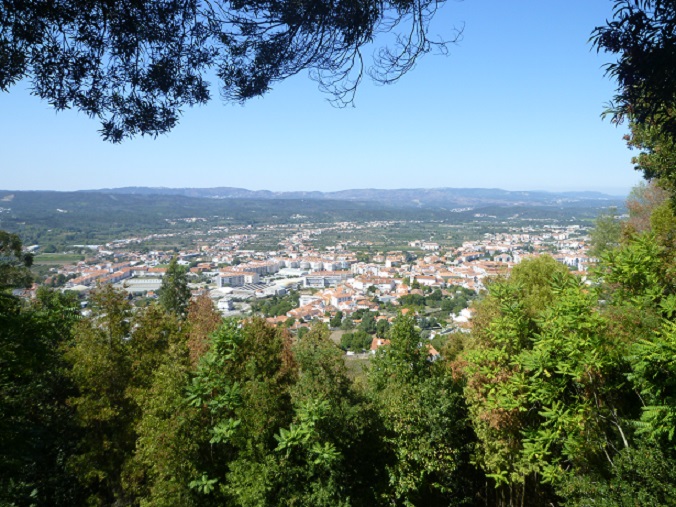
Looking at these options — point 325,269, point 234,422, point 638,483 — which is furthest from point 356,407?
point 325,269

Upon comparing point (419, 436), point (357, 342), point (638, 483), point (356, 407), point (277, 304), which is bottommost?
point (277, 304)

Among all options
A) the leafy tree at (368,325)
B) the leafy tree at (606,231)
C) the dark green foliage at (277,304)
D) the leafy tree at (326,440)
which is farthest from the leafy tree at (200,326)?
the dark green foliage at (277,304)

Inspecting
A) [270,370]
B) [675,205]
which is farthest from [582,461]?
[270,370]

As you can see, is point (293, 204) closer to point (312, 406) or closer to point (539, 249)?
point (539, 249)

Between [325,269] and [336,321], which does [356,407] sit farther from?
[325,269]

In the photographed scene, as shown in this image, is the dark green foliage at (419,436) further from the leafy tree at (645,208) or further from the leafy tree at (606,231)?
the leafy tree at (606,231)

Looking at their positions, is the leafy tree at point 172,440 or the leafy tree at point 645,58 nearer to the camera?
the leafy tree at point 645,58

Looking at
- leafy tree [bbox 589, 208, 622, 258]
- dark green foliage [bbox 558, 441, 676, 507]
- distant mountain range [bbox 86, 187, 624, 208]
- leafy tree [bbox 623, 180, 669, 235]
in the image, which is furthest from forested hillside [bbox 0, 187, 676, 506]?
distant mountain range [bbox 86, 187, 624, 208]

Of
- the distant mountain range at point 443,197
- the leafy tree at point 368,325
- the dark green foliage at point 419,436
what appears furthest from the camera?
the distant mountain range at point 443,197
